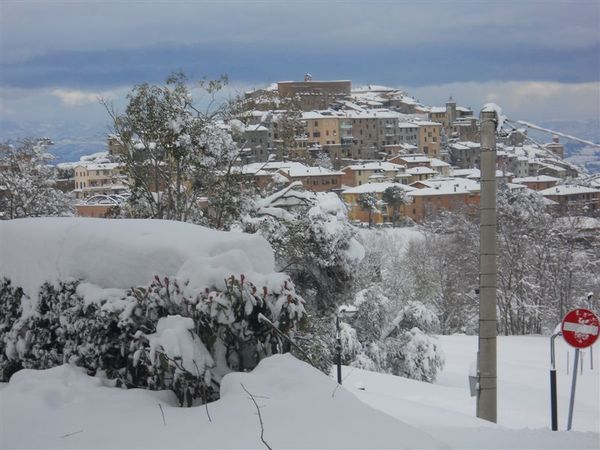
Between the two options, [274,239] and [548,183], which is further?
[548,183]

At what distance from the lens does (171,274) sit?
4.41 metres

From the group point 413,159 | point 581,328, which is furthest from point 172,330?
point 413,159

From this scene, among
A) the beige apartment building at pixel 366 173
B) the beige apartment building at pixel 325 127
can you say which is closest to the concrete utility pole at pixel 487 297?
the beige apartment building at pixel 366 173

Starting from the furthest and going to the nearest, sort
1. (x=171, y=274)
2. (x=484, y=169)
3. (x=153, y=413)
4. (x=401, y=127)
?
1. (x=401, y=127)
2. (x=484, y=169)
3. (x=171, y=274)
4. (x=153, y=413)

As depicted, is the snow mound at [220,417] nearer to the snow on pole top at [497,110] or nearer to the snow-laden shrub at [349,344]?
the snow on pole top at [497,110]

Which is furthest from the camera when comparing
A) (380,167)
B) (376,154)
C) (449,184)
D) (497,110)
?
(376,154)

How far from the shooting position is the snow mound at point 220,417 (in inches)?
134

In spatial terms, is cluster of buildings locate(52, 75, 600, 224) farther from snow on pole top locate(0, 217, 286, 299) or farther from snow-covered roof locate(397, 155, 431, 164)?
snow on pole top locate(0, 217, 286, 299)

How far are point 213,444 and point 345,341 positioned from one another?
59.2ft

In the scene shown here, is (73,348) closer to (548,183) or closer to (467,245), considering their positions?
(467,245)

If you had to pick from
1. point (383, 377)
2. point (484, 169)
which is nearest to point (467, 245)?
point (383, 377)

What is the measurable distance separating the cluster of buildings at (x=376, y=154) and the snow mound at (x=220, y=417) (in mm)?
4754

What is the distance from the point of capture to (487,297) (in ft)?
24.1

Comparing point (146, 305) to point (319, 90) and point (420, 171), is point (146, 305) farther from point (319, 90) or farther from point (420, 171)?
point (319, 90)
